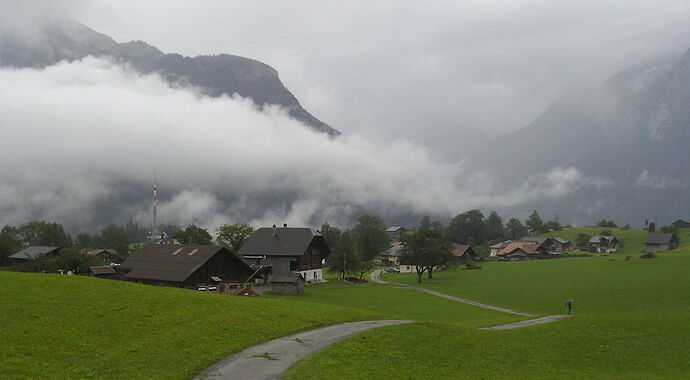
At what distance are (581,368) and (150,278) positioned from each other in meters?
56.1

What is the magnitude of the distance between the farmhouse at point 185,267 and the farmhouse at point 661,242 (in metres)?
148

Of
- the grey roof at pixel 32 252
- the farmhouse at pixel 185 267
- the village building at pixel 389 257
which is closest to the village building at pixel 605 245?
the village building at pixel 389 257

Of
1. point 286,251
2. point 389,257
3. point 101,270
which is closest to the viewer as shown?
point 101,270

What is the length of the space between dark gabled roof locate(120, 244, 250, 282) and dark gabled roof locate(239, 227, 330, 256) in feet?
83.0

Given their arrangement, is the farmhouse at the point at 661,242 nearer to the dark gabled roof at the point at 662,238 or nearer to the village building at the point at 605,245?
the dark gabled roof at the point at 662,238

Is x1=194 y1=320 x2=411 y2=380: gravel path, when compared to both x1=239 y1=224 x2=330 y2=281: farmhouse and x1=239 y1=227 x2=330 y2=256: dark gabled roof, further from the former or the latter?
x1=239 y1=227 x2=330 y2=256: dark gabled roof

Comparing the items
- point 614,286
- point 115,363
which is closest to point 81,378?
point 115,363

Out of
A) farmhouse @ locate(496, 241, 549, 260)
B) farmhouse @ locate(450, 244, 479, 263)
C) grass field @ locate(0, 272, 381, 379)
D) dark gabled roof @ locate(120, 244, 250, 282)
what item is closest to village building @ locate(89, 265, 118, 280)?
dark gabled roof @ locate(120, 244, 250, 282)

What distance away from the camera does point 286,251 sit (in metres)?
103

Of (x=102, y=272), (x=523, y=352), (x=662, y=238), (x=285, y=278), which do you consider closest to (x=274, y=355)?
(x=523, y=352)

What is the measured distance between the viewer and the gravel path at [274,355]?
913 inches

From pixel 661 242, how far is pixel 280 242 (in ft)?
438

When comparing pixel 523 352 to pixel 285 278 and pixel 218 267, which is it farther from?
pixel 285 278

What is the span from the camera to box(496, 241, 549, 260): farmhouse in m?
182
